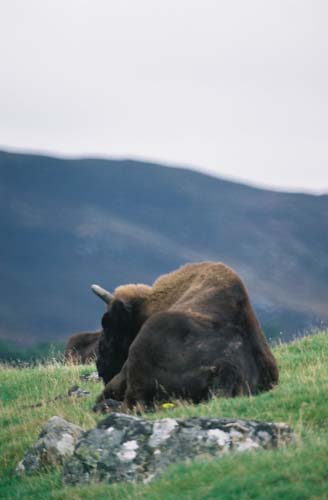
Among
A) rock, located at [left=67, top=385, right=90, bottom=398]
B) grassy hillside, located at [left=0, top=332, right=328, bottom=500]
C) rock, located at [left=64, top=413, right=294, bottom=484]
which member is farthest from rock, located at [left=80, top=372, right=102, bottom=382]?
rock, located at [left=64, top=413, right=294, bottom=484]

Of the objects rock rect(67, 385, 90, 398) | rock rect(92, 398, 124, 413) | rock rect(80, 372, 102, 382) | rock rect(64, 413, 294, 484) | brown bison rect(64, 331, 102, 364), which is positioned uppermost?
rock rect(64, 413, 294, 484)

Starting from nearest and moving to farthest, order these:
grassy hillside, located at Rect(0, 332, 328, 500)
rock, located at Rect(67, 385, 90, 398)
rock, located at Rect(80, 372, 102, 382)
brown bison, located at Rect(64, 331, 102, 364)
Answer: grassy hillside, located at Rect(0, 332, 328, 500), rock, located at Rect(67, 385, 90, 398), rock, located at Rect(80, 372, 102, 382), brown bison, located at Rect(64, 331, 102, 364)

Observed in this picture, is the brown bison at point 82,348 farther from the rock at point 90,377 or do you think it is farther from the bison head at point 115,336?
the bison head at point 115,336

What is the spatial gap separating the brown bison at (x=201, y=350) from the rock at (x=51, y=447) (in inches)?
68.3

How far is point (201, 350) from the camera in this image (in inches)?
591

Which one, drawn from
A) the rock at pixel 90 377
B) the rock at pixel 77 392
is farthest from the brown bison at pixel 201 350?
the rock at pixel 90 377

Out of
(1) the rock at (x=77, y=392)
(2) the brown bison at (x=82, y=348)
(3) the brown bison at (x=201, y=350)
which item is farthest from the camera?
(2) the brown bison at (x=82, y=348)

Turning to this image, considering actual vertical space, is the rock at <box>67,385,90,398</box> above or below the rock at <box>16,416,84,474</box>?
below

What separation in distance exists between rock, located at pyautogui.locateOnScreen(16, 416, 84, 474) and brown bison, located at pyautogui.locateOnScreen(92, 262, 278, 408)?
1.73 m

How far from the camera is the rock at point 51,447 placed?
43.7 ft

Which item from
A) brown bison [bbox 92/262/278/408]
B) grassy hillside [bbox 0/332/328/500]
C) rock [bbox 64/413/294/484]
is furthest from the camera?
brown bison [bbox 92/262/278/408]

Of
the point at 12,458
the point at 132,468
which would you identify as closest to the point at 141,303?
→ the point at 12,458

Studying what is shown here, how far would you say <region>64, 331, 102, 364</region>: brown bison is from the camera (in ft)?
93.2

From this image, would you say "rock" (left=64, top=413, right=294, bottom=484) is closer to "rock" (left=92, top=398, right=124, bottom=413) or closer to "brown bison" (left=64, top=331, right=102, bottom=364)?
"rock" (left=92, top=398, right=124, bottom=413)
